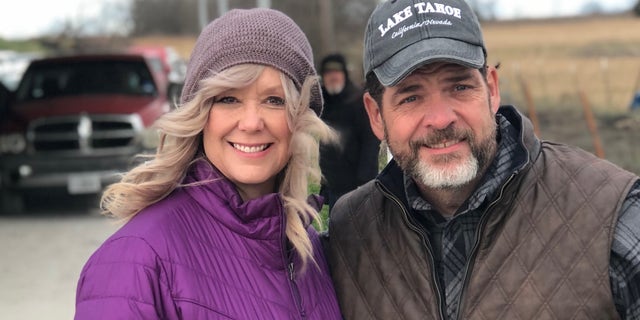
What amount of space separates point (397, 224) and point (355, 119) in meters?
4.68

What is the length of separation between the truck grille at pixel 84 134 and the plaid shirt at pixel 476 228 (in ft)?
27.8

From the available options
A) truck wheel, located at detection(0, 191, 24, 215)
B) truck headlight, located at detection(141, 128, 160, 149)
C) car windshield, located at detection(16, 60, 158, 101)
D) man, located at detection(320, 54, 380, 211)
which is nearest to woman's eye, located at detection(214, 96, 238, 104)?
man, located at detection(320, 54, 380, 211)

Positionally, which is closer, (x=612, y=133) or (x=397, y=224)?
(x=397, y=224)

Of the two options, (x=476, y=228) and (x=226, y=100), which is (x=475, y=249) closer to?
(x=476, y=228)

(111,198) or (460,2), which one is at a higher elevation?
(460,2)

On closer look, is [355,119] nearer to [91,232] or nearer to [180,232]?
[91,232]

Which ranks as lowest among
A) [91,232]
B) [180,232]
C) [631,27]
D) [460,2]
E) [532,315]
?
[91,232]

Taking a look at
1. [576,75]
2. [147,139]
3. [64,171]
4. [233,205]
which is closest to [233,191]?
[233,205]

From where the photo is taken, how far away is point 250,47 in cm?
226

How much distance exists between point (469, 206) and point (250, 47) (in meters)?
0.72

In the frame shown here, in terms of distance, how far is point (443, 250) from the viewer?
235 cm

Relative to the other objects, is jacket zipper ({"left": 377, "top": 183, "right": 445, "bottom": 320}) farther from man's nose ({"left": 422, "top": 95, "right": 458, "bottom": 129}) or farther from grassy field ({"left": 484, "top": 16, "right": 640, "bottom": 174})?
grassy field ({"left": 484, "top": 16, "right": 640, "bottom": 174})

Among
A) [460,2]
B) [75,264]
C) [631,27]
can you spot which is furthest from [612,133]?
[460,2]

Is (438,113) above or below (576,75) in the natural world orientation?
above
